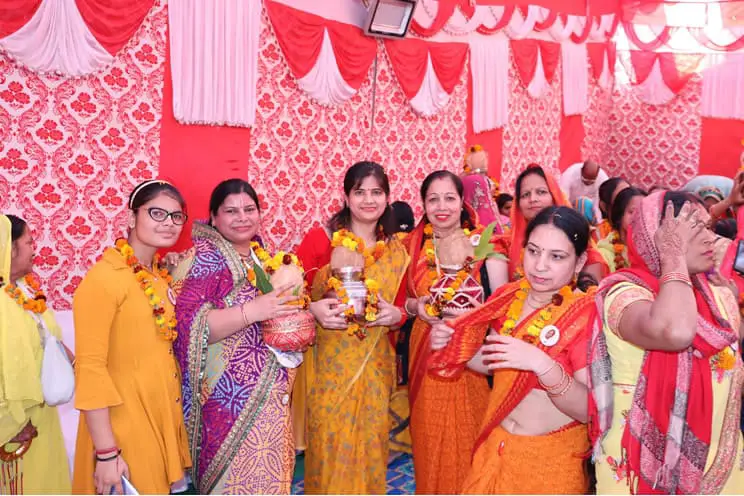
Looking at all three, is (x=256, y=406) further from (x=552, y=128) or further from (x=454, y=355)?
(x=552, y=128)

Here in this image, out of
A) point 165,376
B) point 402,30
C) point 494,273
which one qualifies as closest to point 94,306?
point 165,376

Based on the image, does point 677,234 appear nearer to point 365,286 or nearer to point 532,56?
point 365,286

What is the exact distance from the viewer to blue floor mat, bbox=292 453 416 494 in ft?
11.1

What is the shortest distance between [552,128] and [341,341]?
22.3ft

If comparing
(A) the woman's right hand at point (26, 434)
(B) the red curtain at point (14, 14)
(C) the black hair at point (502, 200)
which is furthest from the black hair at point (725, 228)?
(B) the red curtain at point (14, 14)

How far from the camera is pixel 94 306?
204 cm

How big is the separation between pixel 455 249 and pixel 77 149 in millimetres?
2399

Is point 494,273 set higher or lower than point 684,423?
higher

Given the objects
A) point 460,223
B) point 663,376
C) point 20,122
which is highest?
point 20,122

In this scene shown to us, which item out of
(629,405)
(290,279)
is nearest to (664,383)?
(629,405)

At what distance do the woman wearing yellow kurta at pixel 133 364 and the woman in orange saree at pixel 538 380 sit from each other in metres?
0.98

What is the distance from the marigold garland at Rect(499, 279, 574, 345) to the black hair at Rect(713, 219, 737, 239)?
7.56 ft

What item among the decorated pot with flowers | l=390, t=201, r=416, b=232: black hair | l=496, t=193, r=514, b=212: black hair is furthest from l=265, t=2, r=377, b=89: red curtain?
the decorated pot with flowers

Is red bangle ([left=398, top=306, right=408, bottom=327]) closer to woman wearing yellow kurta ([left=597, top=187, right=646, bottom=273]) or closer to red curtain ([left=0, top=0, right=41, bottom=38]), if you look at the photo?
woman wearing yellow kurta ([left=597, top=187, right=646, bottom=273])
